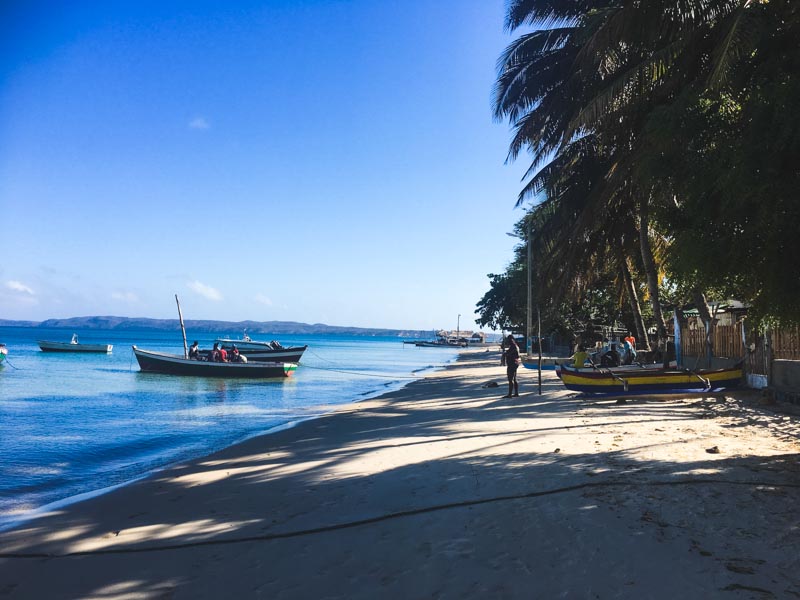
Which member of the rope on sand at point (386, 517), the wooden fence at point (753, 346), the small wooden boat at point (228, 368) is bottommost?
the small wooden boat at point (228, 368)

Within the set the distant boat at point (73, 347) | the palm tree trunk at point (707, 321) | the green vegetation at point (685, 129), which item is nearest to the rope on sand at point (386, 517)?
the green vegetation at point (685, 129)

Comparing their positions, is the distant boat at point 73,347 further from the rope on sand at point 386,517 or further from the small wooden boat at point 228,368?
the rope on sand at point 386,517

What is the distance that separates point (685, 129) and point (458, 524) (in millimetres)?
5021

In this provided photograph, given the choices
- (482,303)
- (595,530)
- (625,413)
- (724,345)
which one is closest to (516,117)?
(724,345)

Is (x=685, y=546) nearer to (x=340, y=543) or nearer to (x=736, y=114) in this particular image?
(x=340, y=543)

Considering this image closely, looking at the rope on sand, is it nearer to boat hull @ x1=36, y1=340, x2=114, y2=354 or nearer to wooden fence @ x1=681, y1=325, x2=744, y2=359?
wooden fence @ x1=681, y1=325, x2=744, y2=359

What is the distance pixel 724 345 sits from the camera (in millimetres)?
15562

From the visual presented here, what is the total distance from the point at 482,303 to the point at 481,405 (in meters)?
44.5

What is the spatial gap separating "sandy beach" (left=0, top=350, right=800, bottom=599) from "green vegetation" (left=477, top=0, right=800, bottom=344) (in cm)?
217

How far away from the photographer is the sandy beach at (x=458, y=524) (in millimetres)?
3867

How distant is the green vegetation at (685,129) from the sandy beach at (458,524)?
2170 millimetres

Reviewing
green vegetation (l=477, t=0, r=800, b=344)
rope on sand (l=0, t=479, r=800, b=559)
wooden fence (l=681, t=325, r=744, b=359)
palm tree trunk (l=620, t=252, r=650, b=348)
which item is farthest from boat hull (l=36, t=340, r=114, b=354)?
rope on sand (l=0, t=479, r=800, b=559)

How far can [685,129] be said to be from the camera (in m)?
6.21

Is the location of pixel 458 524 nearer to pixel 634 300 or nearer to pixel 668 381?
pixel 668 381
